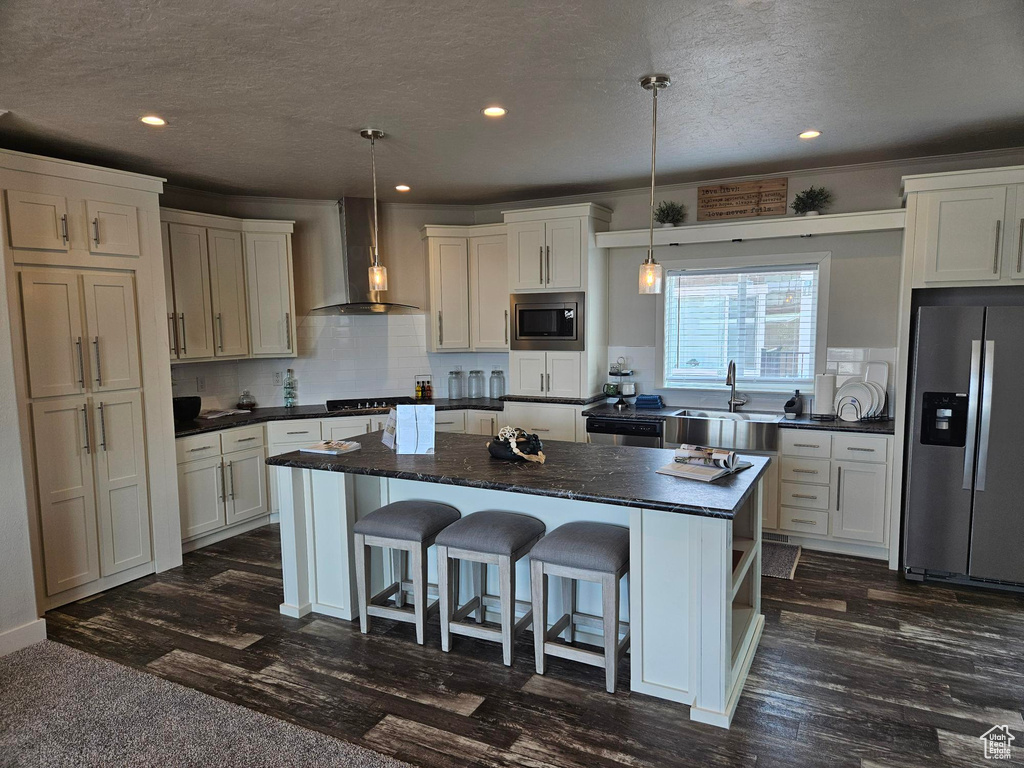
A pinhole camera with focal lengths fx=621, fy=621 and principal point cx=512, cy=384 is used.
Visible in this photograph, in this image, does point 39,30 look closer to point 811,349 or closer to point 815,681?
point 815,681

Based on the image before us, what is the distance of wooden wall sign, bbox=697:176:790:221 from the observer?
464cm

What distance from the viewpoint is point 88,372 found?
3.60 meters

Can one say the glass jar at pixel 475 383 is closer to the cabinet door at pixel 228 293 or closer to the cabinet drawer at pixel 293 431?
the cabinet drawer at pixel 293 431

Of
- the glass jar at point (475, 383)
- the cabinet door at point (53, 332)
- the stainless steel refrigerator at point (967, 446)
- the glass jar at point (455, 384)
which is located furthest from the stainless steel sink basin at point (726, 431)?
Result: the cabinet door at point (53, 332)

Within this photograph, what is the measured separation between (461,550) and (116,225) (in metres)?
2.88

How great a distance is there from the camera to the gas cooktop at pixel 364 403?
17.4 ft

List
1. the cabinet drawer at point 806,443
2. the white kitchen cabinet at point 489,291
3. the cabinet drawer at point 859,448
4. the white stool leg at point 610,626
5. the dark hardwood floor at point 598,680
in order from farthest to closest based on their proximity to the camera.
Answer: the white kitchen cabinet at point 489,291 < the cabinet drawer at point 806,443 < the cabinet drawer at point 859,448 < the white stool leg at point 610,626 < the dark hardwood floor at point 598,680

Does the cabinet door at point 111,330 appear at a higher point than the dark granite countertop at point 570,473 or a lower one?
higher

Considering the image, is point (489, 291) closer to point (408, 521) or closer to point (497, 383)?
point (497, 383)

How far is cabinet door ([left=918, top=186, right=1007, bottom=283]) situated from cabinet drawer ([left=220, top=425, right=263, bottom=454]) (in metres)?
4.72

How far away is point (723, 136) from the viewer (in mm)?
3670

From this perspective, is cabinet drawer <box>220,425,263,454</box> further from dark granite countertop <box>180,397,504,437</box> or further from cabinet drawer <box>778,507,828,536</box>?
cabinet drawer <box>778,507,828,536</box>

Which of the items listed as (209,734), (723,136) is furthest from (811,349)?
(209,734)

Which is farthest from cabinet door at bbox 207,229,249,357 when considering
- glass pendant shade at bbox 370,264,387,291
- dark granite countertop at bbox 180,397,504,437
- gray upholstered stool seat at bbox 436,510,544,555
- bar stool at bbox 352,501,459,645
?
gray upholstered stool seat at bbox 436,510,544,555
